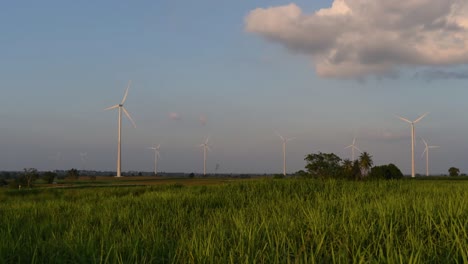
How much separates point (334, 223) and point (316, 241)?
1.47 metres

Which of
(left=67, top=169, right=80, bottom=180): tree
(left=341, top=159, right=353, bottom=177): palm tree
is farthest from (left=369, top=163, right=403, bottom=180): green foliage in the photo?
(left=67, top=169, right=80, bottom=180): tree

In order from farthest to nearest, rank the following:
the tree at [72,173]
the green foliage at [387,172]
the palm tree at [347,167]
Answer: the tree at [72,173]
the palm tree at [347,167]
the green foliage at [387,172]

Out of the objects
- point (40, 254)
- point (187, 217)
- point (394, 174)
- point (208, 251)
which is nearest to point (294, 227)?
point (208, 251)

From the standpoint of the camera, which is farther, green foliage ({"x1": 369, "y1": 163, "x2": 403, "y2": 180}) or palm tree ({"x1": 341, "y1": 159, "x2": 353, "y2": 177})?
palm tree ({"x1": 341, "y1": 159, "x2": 353, "y2": 177})

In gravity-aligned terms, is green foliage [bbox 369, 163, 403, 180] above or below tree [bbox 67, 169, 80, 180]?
above

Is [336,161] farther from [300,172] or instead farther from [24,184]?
[24,184]

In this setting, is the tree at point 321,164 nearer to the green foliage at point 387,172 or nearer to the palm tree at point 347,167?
the palm tree at point 347,167

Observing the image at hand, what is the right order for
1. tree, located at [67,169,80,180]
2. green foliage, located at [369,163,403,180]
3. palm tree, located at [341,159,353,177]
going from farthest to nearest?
tree, located at [67,169,80,180], palm tree, located at [341,159,353,177], green foliage, located at [369,163,403,180]

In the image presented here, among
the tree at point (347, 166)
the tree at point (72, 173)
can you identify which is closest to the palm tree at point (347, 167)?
the tree at point (347, 166)

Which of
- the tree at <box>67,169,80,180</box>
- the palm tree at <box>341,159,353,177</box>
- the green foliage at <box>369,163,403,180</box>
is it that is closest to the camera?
the green foliage at <box>369,163,403,180</box>

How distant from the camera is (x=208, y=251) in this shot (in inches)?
282

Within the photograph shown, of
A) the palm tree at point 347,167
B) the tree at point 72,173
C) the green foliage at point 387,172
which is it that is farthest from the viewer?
the tree at point 72,173

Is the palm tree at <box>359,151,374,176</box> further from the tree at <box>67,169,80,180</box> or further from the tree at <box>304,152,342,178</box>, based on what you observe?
the tree at <box>67,169,80,180</box>

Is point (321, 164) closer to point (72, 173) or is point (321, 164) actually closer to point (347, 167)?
point (347, 167)
